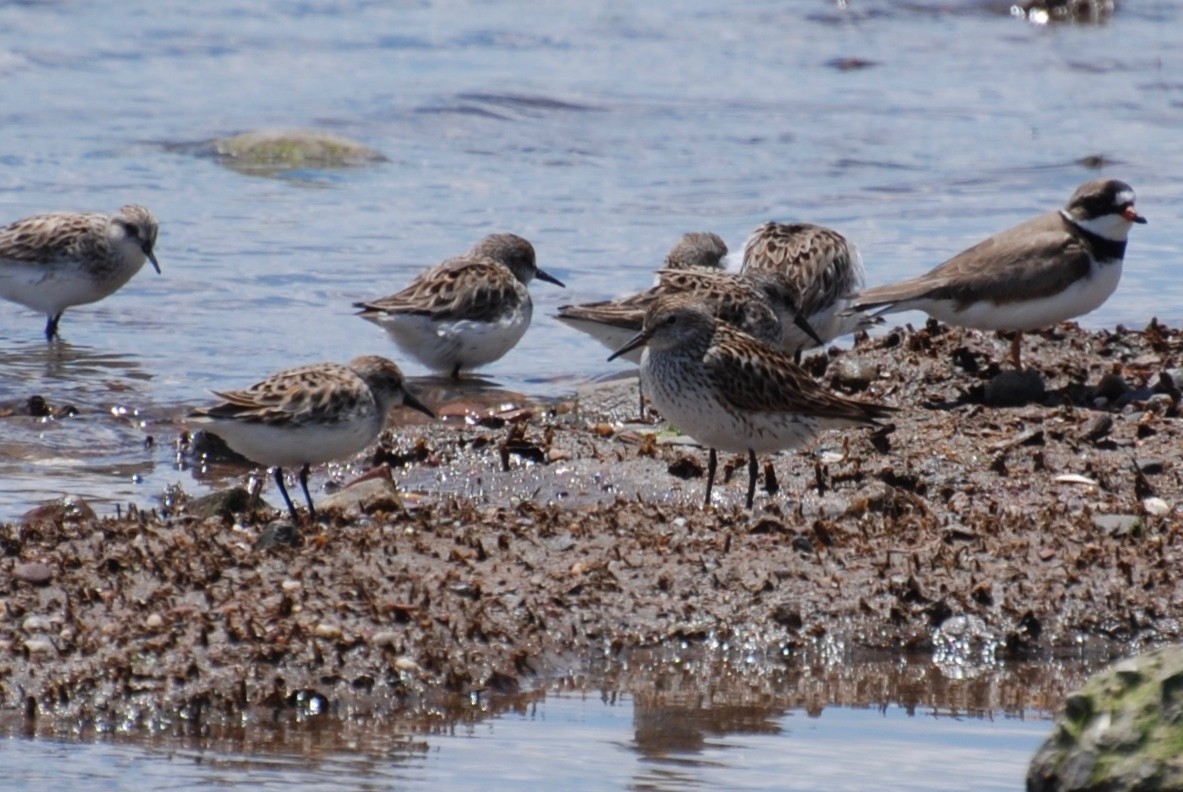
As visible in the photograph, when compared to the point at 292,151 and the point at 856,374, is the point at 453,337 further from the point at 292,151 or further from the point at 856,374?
the point at 292,151

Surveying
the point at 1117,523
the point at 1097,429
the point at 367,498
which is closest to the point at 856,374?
the point at 1097,429

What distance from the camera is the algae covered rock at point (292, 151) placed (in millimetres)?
17734

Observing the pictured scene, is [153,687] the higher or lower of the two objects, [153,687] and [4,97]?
the lower

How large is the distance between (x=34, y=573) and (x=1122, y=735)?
350 cm

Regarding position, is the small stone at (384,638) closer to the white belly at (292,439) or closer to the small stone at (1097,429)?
the white belly at (292,439)

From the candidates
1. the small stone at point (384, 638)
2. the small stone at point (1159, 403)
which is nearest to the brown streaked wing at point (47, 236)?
the small stone at point (1159, 403)

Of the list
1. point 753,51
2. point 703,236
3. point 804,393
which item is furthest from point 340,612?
point 753,51

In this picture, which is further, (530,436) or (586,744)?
(530,436)

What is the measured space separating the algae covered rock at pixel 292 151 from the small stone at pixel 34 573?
1166cm

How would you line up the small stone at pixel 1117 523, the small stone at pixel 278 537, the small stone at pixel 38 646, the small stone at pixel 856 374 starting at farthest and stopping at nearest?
the small stone at pixel 856 374 → the small stone at pixel 1117 523 → the small stone at pixel 278 537 → the small stone at pixel 38 646

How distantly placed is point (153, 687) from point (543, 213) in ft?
35.7

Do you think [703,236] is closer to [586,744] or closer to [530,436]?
[530,436]

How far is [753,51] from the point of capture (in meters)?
24.4

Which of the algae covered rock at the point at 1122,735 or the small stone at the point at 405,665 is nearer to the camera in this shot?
the algae covered rock at the point at 1122,735
